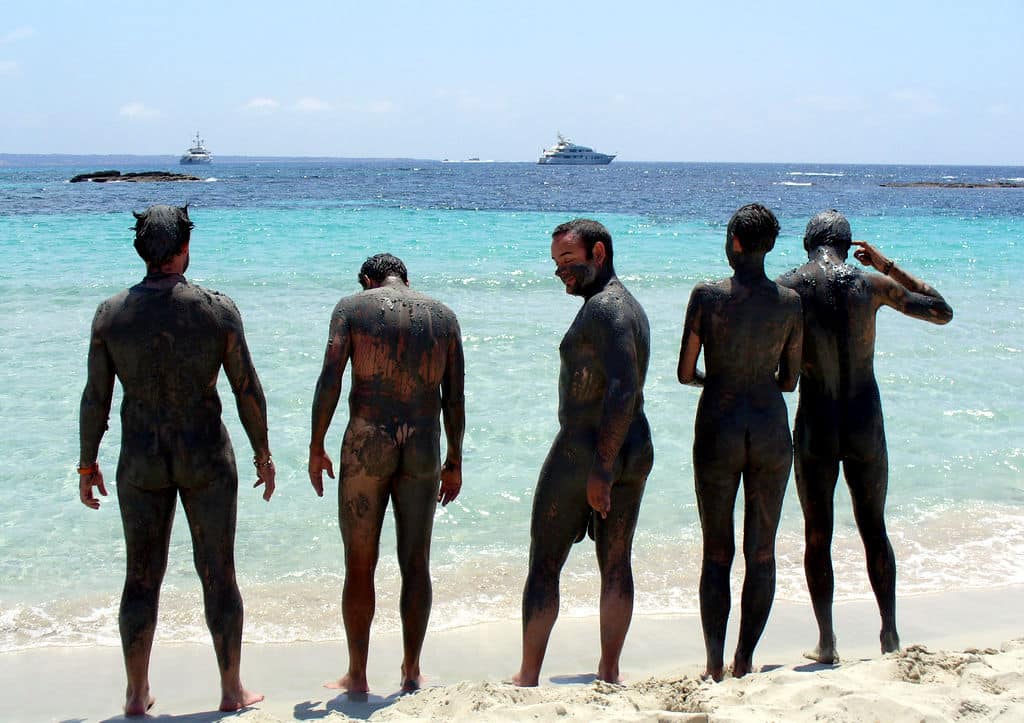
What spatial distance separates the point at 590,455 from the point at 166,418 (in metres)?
1.63

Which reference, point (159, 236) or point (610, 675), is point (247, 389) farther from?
point (610, 675)

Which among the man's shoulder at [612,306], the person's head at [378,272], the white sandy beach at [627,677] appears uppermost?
the person's head at [378,272]

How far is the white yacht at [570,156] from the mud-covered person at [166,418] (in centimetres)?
13539

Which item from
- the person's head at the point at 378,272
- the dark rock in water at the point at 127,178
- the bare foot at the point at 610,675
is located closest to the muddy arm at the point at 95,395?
the person's head at the point at 378,272

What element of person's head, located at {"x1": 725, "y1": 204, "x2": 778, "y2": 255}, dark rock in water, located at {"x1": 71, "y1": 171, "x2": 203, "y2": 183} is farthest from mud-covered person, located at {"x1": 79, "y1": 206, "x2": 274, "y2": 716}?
dark rock in water, located at {"x1": 71, "y1": 171, "x2": 203, "y2": 183}

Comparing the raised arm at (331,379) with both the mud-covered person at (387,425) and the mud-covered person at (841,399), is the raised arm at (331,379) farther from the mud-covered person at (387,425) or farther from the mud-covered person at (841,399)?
the mud-covered person at (841,399)

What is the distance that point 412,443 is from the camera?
12.6ft

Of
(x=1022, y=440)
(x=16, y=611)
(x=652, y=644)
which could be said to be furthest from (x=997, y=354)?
(x=16, y=611)

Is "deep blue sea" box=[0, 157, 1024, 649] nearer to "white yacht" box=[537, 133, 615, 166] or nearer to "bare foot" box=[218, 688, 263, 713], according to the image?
"bare foot" box=[218, 688, 263, 713]

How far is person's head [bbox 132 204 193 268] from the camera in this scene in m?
3.63

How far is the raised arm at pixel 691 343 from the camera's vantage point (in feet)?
13.0

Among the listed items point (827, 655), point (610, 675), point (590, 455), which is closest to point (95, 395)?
point (590, 455)

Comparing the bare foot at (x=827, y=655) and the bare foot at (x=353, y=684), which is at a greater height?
the bare foot at (x=827, y=655)

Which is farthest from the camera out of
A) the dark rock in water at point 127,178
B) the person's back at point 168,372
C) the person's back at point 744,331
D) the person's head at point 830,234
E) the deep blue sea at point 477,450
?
the dark rock in water at point 127,178
